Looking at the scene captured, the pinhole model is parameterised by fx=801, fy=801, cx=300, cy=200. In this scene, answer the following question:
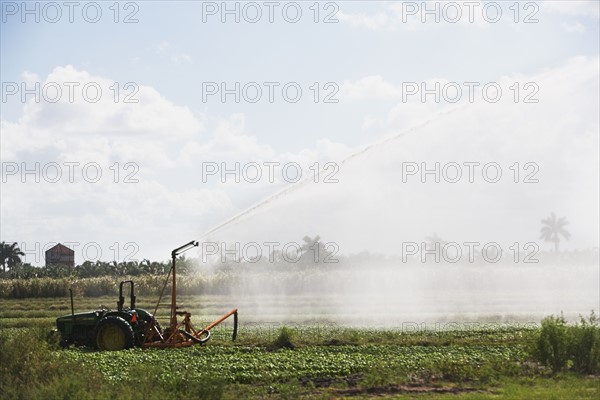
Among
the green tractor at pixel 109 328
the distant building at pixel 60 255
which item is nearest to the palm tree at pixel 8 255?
the distant building at pixel 60 255

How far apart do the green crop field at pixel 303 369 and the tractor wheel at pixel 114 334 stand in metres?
0.68

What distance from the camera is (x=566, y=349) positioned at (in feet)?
78.5

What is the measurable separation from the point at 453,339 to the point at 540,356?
8427mm

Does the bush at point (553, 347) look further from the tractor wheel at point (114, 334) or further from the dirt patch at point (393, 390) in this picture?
the tractor wheel at point (114, 334)

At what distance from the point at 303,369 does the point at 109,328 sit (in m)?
9.83

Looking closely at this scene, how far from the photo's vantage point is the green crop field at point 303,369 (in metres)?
19.7

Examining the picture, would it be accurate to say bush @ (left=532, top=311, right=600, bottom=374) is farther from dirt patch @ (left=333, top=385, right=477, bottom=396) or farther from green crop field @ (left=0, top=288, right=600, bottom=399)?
dirt patch @ (left=333, top=385, right=477, bottom=396)

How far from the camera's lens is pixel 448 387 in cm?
2145

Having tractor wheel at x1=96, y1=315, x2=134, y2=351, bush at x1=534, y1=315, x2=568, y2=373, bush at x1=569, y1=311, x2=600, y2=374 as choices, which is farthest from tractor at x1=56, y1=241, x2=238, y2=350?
bush at x1=569, y1=311, x2=600, y2=374

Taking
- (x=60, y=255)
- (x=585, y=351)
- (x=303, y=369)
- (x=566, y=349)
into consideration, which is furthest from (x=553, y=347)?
(x=60, y=255)

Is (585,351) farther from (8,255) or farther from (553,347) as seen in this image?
(8,255)

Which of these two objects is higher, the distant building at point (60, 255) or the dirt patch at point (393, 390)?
the distant building at point (60, 255)

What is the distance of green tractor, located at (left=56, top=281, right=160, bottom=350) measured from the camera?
30.6 metres

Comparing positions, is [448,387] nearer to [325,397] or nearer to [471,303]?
[325,397]
